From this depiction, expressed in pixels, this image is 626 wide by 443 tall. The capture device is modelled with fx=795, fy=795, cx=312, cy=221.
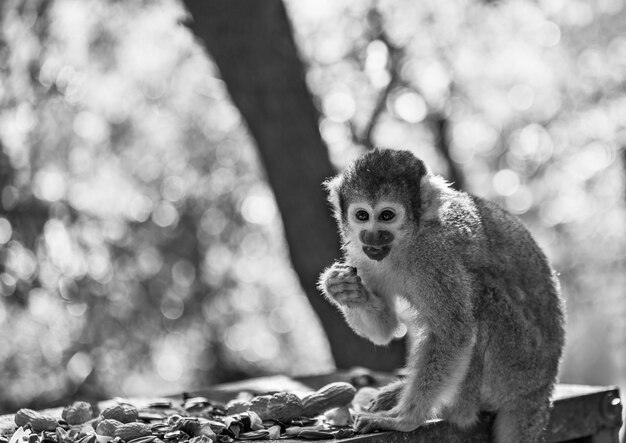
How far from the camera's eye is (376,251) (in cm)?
300

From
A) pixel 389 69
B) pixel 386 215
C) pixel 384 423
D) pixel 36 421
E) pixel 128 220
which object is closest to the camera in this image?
pixel 384 423

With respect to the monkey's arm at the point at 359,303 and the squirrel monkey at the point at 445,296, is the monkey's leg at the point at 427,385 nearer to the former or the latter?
the squirrel monkey at the point at 445,296

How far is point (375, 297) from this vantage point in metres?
3.39

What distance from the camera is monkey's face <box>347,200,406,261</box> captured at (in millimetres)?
2996

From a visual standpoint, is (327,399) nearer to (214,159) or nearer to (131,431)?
(131,431)

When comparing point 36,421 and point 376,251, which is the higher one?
point 376,251

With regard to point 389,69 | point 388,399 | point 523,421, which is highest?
point 389,69

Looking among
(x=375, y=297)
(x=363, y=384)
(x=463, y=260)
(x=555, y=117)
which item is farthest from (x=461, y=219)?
(x=555, y=117)

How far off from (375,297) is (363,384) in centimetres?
100

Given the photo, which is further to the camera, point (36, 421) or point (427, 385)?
point (36, 421)

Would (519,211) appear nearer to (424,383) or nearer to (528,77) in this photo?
(528,77)

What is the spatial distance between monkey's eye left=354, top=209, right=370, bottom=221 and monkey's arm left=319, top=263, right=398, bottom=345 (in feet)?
1.01

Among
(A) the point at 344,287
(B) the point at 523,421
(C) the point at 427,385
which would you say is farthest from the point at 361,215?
(B) the point at 523,421

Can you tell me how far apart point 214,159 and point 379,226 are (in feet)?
26.1
